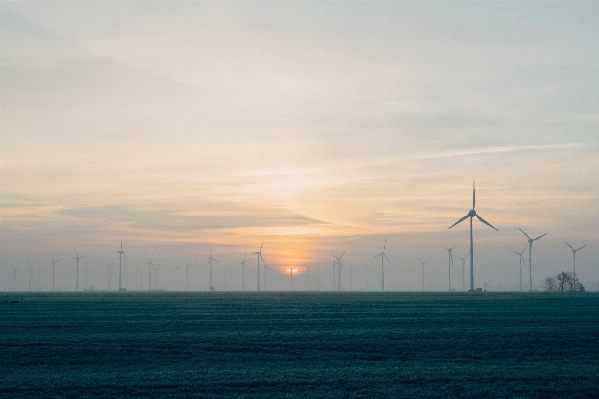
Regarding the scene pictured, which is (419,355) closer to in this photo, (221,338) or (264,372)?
(264,372)

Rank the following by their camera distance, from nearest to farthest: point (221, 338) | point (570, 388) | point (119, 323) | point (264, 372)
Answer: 1. point (570, 388)
2. point (264, 372)
3. point (221, 338)
4. point (119, 323)

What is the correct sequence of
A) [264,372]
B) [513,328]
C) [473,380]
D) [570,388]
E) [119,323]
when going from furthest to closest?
[119,323], [513,328], [264,372], [473,380], [570,388]

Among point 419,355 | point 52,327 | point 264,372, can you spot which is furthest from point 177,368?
point 52,327

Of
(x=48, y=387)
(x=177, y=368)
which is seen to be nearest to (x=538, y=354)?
(x=177, y=368)

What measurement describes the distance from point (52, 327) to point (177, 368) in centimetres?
3691

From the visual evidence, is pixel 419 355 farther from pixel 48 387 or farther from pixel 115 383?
pixel 48 387

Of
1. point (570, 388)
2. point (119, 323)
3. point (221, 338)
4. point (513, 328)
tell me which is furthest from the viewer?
point (119, 323)

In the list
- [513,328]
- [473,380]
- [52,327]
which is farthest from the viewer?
[52,327]

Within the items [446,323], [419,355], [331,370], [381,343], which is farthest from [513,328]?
[331,370]

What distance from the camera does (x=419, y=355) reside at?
1827 inches

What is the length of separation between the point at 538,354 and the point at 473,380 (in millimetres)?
13377

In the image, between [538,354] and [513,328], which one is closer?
[538,354]

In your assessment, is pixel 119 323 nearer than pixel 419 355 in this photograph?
No

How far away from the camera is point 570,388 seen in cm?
3266
